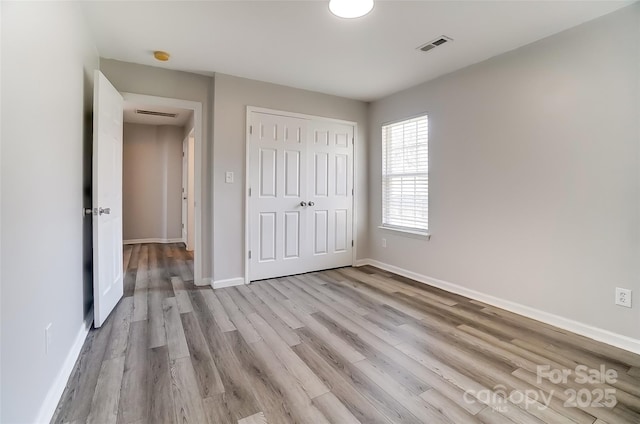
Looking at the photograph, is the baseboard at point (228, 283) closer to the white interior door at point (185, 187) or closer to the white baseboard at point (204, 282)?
the white baseboard at point (204, 282)

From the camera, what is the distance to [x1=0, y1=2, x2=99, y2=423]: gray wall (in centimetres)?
108

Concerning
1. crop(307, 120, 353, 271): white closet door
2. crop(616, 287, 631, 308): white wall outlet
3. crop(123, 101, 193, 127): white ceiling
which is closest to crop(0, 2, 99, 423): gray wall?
crop(307, 120, 353, 271): white closet door

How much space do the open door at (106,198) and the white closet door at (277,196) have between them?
1.31 m

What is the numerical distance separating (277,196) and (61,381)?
2.53m

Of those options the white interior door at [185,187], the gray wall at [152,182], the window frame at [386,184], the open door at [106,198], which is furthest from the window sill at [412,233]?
the gray wall at [152,182]

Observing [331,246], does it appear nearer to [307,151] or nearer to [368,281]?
[368,281]

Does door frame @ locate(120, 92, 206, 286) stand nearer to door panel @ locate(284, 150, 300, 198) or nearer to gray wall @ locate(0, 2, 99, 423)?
door panel @ locate(284, 150, 300, 198)

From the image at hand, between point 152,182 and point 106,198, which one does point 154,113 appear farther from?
point 106,198

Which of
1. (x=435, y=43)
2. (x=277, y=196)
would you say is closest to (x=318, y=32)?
(x=435, y=43)

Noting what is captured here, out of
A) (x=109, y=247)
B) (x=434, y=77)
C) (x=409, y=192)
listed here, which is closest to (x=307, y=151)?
(x=409, y=192)

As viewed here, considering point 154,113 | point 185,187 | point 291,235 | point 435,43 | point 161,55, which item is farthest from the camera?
point 185,187

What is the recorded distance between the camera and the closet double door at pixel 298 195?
356 cm

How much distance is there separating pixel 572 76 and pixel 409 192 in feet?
6.17

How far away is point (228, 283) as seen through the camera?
338 cm
